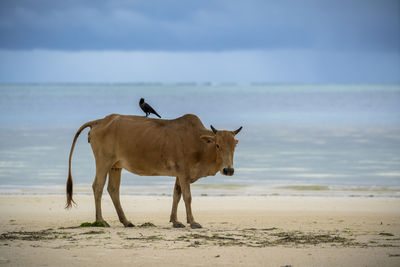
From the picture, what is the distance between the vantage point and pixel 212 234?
1085cm

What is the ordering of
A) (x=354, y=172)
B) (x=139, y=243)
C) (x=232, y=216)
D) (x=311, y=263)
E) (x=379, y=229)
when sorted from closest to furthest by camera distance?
(x=311, y=263)
(x=139, y=243)
(x=379, y=229)
(x=232, y=216)
(x=354, y=172)

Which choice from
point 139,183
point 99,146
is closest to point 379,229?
point 99,146

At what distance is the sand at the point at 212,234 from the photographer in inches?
358

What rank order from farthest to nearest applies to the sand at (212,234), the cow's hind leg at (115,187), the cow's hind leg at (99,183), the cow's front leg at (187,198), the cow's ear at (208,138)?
1. the cow's hind leg at (115,187)
2. the cow's hind leg at (99,183)
3. the cow's front leg at (187,198)
4. the cow's ear at (208,138)
5. the sand at (212,234)

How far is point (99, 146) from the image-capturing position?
1205cm

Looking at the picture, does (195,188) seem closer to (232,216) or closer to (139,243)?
(232,216)

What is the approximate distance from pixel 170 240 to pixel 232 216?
3541mm

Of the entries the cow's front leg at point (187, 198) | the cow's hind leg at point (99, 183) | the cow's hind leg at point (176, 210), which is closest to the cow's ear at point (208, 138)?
the cow's front leg at point (187, 198)

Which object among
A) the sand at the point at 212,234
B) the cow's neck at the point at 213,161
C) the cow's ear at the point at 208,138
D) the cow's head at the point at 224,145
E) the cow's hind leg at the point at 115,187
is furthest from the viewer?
the cow's hind leg at the point at 115,187

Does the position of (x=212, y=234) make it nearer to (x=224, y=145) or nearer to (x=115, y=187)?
(x=224, y=145)

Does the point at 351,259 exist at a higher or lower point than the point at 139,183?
lower

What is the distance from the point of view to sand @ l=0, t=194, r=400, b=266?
9086 mm

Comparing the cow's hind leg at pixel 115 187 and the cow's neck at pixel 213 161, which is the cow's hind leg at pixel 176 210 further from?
the cow's hind leg at pixel 115 187

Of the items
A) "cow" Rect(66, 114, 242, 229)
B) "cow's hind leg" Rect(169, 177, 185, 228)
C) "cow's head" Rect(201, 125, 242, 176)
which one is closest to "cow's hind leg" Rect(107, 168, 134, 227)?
"cow" Rect(66, 114, 242, 229)
